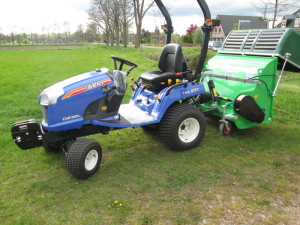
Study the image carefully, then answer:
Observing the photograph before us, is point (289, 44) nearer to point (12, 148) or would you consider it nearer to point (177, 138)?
point (177, 138)

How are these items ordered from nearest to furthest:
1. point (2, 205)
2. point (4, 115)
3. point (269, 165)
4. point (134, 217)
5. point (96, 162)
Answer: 1. point (134, 217)
2. point (2, 205)
3. point (96, 162)
4. point (269, 165)
5. point (4, 115)

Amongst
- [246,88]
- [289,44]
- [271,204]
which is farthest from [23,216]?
[289,44]

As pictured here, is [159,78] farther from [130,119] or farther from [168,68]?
[130,119]

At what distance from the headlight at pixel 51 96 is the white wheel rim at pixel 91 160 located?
771 millimetres

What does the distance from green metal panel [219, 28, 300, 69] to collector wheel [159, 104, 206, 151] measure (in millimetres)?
1734

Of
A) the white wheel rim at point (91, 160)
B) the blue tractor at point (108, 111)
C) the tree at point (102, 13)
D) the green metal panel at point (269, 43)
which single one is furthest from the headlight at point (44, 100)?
the tree at point (102, 13)

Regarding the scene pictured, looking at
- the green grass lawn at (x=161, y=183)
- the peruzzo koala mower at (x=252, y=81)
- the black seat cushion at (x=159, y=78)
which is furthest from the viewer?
the peruzzo koala mower at (x=252, y=81)

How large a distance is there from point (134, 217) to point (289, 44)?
380 centimetres

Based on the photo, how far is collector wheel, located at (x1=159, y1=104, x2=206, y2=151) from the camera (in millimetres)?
3859

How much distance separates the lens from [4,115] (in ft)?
18.9

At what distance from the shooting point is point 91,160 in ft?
11.0

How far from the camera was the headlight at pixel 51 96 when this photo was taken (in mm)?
3072

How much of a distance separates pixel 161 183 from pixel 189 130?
128 cm

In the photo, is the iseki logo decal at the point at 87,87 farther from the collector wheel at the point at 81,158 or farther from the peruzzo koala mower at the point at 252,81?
the peruzzo koala mower at the point at 252,81
